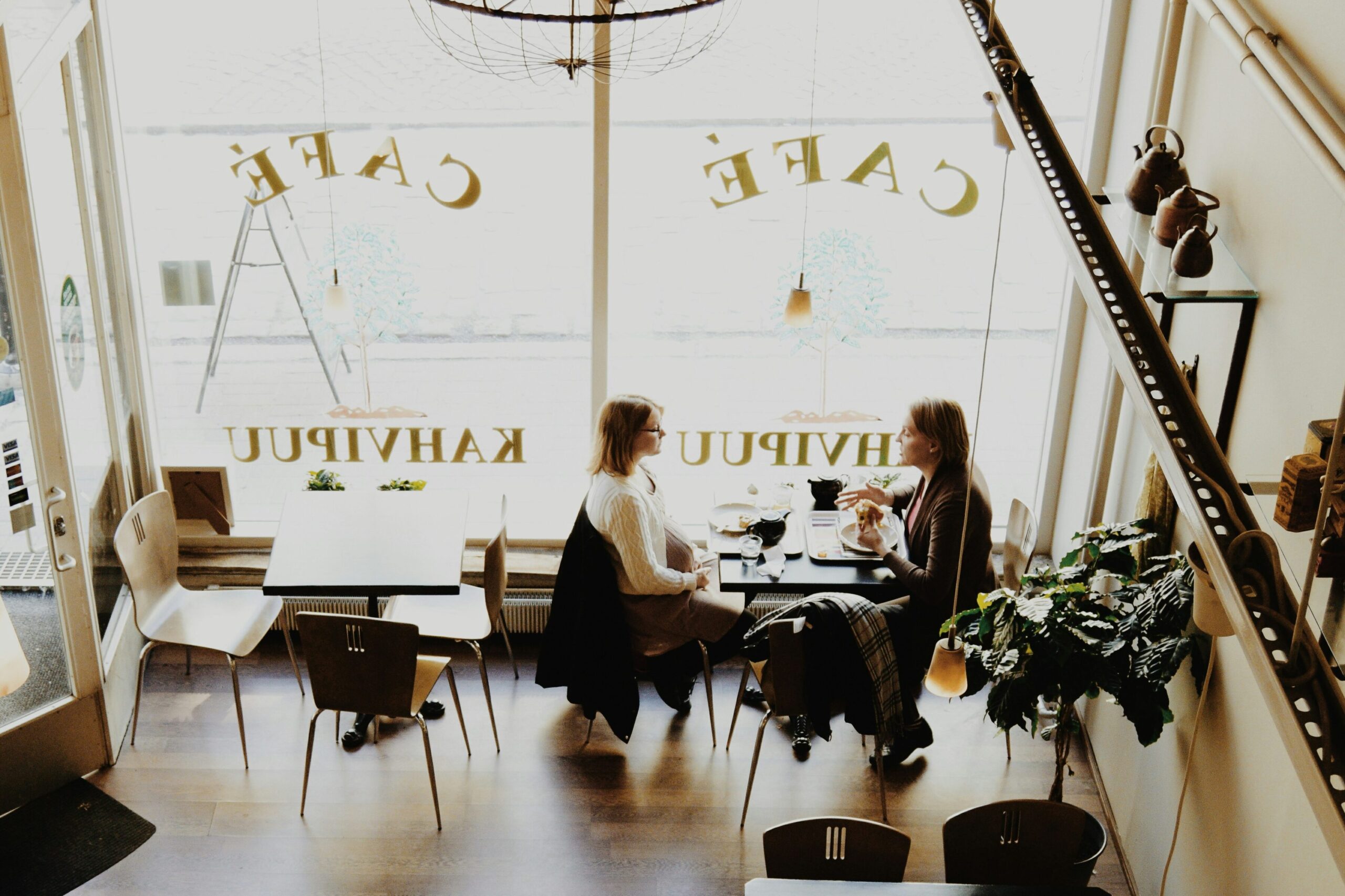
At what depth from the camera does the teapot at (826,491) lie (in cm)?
473

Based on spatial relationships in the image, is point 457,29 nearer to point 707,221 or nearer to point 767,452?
point 707,221

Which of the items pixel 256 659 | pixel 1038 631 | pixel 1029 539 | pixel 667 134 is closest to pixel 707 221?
pixel 667 134

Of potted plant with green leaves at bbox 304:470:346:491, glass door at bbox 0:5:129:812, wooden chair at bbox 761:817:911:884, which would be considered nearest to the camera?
wooden chair at bbox 761:817:911:884

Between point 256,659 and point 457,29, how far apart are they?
2991mm

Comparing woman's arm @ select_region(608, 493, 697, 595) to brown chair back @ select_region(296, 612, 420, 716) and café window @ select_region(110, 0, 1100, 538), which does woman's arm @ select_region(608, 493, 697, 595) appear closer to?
brown chair back @ select_region(296, 612, 420, 716)

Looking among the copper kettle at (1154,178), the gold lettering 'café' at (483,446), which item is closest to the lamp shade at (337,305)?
the gold lettering 'café' at (483,446)

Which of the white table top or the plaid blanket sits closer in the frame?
the plaid blanket

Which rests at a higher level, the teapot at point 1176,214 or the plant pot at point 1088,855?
the teapot at point 1176,214

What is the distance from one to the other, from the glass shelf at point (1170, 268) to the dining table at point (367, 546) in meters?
2.63

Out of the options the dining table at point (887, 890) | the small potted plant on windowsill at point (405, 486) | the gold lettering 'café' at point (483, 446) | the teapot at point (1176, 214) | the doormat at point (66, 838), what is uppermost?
the teapot at point (1176, 214)

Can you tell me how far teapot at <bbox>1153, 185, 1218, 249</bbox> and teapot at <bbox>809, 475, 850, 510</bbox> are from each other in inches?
81.5

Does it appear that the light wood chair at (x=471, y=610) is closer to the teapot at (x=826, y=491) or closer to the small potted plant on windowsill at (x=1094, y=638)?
the teapot at (x=826, y=491)

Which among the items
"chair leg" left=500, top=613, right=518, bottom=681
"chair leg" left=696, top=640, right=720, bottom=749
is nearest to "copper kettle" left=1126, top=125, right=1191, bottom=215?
"chair leg" left=696, top=640, right=720, bottom=749

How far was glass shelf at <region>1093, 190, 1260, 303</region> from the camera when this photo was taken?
2.78 meters
